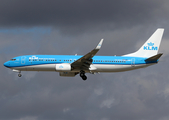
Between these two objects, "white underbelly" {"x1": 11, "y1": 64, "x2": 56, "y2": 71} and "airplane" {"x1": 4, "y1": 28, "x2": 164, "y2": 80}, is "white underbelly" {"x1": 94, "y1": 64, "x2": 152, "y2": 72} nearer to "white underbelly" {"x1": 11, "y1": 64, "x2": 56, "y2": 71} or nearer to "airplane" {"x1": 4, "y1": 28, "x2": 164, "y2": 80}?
"airplane" {"x1": 4, "y1": 28, "x2": 164, "y2": 80}

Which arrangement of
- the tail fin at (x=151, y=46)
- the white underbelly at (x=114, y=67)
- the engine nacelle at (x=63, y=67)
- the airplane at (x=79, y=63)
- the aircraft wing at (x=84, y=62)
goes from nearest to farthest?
the aircraft wing at (x=84, y=62) → the engine nacelle at (x=63, y=67) → the airplane at (x=79, y=63) → the white underbelly at (x=114, y=67) → the tail fin at (x=151, y=46)

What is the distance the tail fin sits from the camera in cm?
8038

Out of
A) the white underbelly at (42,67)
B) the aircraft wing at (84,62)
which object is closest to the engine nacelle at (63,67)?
the aircraft wing at (84,62)

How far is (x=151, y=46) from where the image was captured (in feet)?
270

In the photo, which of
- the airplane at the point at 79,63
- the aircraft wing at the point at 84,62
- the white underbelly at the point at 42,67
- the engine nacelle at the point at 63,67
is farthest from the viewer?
the white underbelly at the point at 42,67

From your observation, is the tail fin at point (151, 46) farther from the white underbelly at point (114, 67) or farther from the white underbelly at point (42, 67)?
the white underbelly at point (42, 67)

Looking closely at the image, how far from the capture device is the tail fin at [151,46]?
264 ft

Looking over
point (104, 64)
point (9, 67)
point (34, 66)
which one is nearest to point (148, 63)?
point (104, 64)

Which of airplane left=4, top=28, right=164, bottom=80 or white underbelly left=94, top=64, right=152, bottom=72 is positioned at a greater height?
airplane left=4, top=28, right=164, bottom=80

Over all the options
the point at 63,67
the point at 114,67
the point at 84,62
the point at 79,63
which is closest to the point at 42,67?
the point at 63,67

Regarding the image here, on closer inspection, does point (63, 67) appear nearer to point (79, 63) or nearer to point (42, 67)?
point (79, 63)

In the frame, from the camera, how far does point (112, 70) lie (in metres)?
76.8

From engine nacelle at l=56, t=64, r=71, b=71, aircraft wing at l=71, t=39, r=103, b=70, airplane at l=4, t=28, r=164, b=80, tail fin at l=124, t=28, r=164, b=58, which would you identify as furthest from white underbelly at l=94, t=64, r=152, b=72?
engine nacelle at l=56, t=64, r=71, b=71

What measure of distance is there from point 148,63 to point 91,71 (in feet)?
39.7
